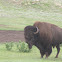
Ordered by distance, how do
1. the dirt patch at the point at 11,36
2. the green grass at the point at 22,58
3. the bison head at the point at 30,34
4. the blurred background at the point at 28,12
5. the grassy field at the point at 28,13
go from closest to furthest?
the green grass at the point at 22,58
the bison head at the point at 30,34
the dirt patch at the point at 11,36
the grassy field at the point at 28,13
the blurred background at the point at 28,12

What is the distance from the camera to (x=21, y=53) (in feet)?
59.3

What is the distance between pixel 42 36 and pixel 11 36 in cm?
987

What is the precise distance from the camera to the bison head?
50.1ft

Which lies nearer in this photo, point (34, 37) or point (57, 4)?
point (34, 37)

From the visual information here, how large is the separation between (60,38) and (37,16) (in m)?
21.9

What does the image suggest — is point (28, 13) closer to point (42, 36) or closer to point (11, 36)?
point (11, 36)

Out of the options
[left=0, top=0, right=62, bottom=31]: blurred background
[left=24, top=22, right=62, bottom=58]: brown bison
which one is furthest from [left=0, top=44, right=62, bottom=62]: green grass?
[left=0, top=0, right=62, bottom=31]: blurred background

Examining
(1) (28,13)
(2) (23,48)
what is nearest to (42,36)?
(2) (23,48)

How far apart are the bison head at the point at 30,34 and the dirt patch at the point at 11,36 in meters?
8.52

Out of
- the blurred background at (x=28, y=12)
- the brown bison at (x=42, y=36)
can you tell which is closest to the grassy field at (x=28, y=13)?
the blurred background at (x=28, y=12)

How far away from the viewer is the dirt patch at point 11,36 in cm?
2414

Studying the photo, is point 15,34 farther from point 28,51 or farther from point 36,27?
point 36,27

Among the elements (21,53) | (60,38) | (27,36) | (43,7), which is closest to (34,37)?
(27,36)

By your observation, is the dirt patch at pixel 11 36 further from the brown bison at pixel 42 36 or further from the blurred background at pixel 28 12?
the brown bison at pixel 42 36
